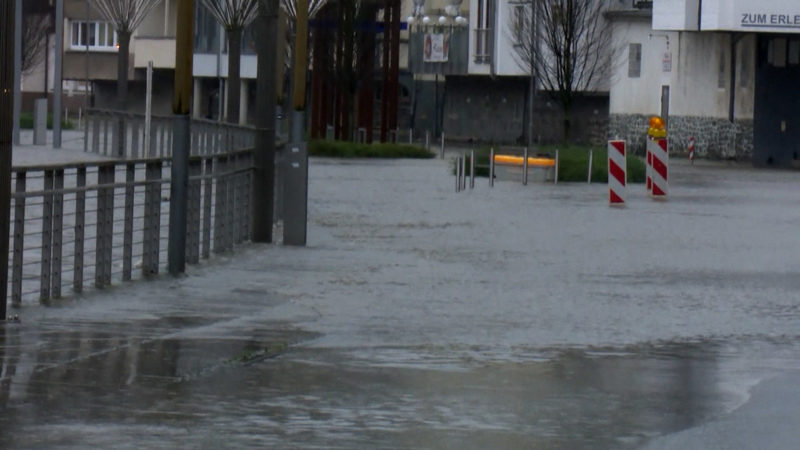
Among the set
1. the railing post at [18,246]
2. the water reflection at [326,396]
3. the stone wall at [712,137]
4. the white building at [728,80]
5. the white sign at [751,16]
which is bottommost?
the water reflection at [326,396]

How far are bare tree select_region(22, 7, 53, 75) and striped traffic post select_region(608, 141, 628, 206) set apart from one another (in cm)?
5633

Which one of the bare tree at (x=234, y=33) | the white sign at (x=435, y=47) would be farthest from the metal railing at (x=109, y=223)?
the white sign at (x=435, y=47)

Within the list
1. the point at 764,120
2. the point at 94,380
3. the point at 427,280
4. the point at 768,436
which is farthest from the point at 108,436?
Answer: the point at 764,120

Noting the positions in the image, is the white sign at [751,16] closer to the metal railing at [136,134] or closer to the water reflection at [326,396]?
the metal railing at [136,134]

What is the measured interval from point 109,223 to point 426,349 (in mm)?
4358

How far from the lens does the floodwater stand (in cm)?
918

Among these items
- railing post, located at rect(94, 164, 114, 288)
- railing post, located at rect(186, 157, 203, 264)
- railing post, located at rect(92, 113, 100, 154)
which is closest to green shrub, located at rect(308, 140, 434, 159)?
railing post, located at rect(92, 113, 100, 154)

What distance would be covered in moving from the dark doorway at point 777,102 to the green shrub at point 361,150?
11.1 metres

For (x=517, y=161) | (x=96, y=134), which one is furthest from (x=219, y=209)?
(x=96, y=134)

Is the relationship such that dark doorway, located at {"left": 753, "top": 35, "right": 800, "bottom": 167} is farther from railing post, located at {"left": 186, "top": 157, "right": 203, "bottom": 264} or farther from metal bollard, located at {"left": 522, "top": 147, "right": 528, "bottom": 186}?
railing post, located at {"left": 186, "top": 157, "right": 203, "bottom": 264}

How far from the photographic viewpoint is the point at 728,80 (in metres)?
62.4

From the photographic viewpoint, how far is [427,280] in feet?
58.8

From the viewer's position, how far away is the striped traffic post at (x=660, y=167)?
35.2 metres

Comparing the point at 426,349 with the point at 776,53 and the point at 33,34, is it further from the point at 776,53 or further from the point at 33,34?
the point at 33,34
